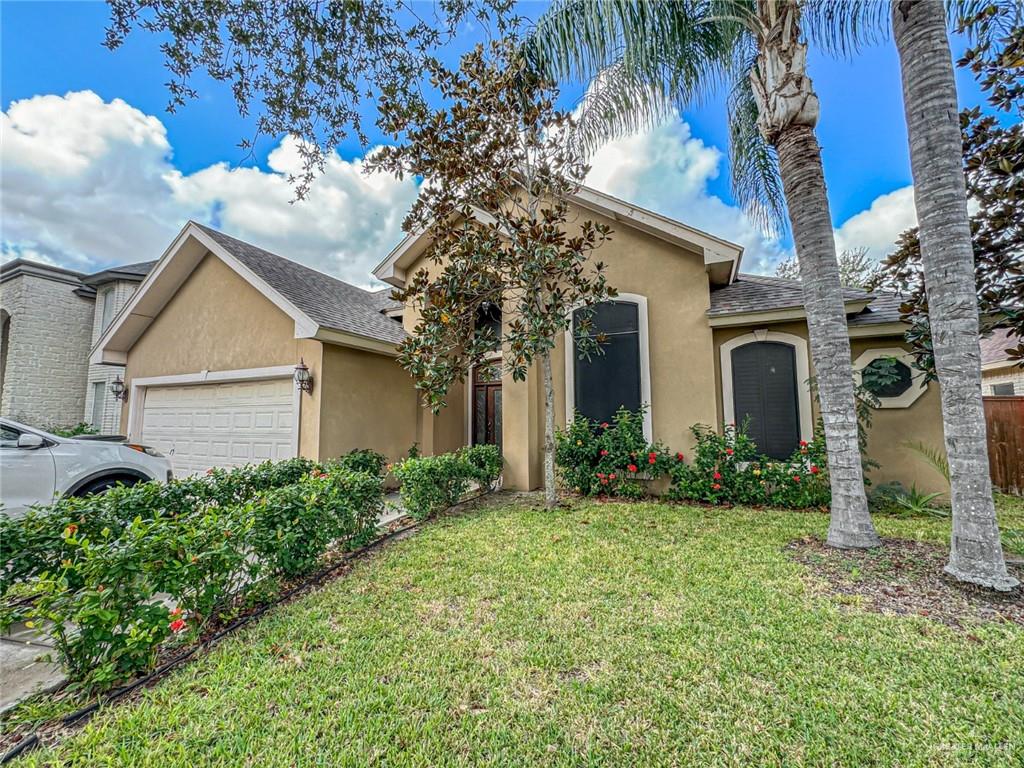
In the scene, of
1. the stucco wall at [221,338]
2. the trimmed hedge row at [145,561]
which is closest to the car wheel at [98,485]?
the trimmed hedge row at [145,561]

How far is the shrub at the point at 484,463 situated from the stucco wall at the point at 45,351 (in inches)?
625

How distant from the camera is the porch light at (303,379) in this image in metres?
8.61

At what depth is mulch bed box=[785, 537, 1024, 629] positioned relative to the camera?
366 centimetres

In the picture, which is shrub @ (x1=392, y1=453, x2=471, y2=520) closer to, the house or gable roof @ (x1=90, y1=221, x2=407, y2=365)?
the house

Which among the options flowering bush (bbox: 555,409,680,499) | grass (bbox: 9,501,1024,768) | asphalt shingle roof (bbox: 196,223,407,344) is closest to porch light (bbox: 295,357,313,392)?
asphalt shingle roof (bbox: 196,223,407,344)

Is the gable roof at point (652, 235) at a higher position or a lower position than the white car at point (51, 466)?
higher

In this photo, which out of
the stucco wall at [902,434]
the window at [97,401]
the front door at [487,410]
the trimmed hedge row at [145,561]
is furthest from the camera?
the window at [97,401]

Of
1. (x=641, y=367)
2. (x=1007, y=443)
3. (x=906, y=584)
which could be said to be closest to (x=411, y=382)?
(x=641, y=367)

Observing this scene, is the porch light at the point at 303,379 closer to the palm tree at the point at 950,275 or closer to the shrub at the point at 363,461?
the shrub at the point at 363,461

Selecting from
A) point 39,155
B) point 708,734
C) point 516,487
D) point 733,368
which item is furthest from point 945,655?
point 39,155

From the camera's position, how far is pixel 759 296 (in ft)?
27.6

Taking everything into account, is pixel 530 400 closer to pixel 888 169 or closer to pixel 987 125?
pixel 987 125

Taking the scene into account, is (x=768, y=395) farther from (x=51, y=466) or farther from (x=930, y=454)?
(x=51, y=466)

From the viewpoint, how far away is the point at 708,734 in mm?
2352
